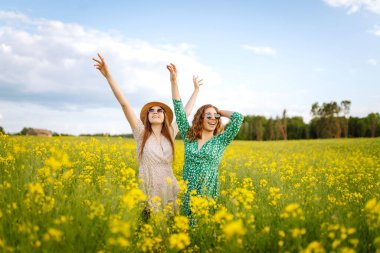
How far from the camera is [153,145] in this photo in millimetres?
4828

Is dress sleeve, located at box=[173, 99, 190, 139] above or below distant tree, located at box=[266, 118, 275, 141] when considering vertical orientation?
below

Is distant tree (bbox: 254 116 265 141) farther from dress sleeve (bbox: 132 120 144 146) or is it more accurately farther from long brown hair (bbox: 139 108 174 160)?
dress sleeve (bbox: 132 120 144 146)

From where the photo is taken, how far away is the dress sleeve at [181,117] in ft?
16.2

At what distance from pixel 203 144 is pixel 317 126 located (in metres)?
56.7

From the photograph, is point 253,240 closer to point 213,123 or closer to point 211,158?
point 211,158

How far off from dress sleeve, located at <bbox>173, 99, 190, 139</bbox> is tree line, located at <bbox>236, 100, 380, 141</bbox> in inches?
2094

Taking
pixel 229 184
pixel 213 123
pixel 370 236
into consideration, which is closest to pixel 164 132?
pixel 213 123

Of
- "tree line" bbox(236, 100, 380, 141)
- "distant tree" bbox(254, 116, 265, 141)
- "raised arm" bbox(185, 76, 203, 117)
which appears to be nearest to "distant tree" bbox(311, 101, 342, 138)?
"tree line" bbox(236, 100, 380, 141)

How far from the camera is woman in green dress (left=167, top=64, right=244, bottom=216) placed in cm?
462

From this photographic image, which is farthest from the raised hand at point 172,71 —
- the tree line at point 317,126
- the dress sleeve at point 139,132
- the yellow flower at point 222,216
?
the tree line at point 317,126

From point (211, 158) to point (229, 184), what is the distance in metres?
2.08

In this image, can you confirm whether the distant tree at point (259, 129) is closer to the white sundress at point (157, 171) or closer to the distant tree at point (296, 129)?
the distant tree at point (296, 129)

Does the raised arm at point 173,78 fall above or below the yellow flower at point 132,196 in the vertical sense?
above

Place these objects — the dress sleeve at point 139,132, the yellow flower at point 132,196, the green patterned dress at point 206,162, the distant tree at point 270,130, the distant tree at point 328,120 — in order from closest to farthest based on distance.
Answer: the yellow flower at point 132,196
the green patterned dress at point 206,162
the dress sleeve at point 139,132
the distant tree at point 328,120
the distant tree at point 270,130
